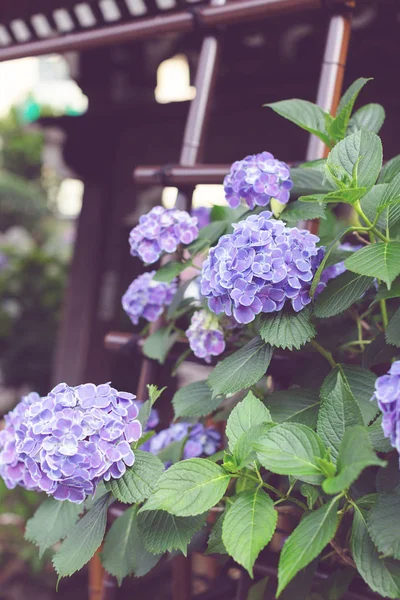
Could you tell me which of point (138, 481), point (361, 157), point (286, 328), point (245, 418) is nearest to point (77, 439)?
point (138, 481)

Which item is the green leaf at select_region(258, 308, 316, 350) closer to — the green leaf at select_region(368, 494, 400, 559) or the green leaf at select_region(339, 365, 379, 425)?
the green leaf at select_region(339, 365, 379, 425)

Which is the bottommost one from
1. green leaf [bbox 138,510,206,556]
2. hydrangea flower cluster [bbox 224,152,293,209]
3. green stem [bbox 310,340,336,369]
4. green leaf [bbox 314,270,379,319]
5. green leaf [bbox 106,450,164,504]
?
green leaf [bbox 138,510,206,556]

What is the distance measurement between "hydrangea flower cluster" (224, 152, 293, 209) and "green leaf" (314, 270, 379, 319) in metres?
0.19

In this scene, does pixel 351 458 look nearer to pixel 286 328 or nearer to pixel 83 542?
pixel 286 328

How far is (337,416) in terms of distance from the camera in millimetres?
737

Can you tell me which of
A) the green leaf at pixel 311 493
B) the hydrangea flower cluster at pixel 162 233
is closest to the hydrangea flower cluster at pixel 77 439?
the green leaf at pixel 311 493

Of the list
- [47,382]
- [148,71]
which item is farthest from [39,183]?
[148,71]

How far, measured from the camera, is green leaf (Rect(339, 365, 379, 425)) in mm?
821

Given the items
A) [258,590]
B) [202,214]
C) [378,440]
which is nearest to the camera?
[378,440]

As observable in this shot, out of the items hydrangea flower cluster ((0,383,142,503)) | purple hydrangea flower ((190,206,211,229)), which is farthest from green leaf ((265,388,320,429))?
purple hydrangea flower ((190,206,211,229))

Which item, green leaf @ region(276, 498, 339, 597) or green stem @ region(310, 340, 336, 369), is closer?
green leaf @ region(276, 498, 339, 597)

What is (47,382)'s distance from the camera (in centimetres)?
457

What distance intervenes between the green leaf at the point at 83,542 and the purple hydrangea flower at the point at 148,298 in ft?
1.38

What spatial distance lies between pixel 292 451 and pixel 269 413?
0.35 ft
